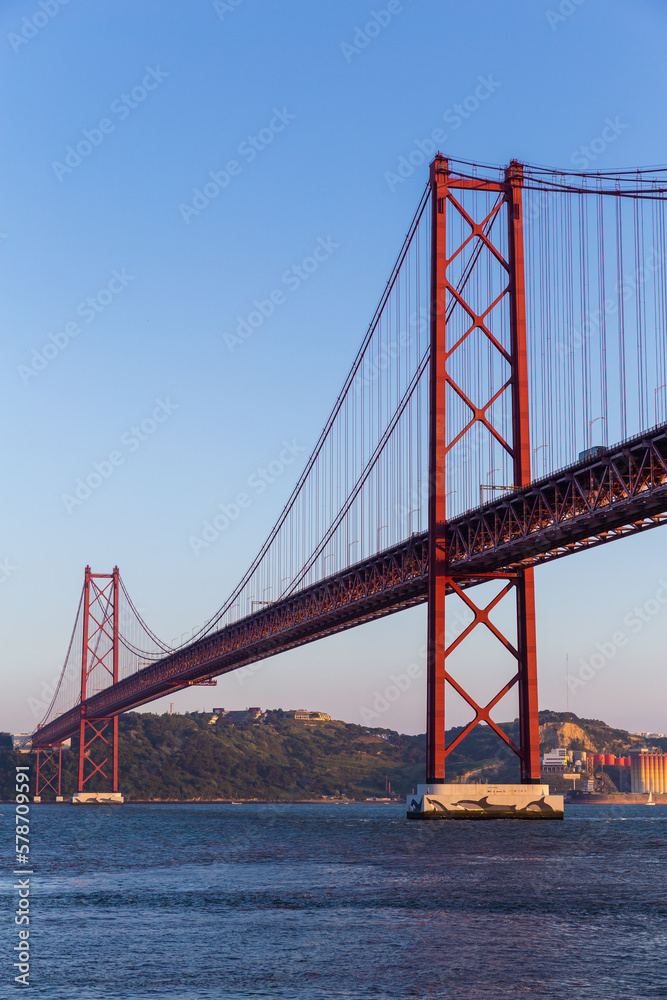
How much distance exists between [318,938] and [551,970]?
4.34 metres

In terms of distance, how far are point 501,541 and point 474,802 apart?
30.8 feet

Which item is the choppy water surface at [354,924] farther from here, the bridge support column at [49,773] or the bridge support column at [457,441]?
the bridge support column at [49,773]

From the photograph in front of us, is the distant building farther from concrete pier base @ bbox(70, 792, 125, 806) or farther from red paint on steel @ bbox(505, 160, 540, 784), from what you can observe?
red paint on steel @ bbox(505, 160, 540, 784)

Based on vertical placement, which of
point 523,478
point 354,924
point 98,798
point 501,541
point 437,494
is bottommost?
point 98,798

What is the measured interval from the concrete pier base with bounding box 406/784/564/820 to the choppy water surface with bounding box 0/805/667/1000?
593cm

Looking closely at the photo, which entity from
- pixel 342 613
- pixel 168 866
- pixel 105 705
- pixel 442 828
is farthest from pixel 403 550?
pixel 105 705

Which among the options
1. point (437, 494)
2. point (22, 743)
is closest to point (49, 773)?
point (22, 743)

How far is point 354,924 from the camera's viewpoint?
2156 centimetres

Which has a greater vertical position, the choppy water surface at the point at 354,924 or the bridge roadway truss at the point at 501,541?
the bridge roadway truss at the point at 501,541

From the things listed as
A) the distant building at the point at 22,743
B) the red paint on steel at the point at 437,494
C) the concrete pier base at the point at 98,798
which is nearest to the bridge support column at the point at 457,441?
the red paint on steel at the point at 437,494

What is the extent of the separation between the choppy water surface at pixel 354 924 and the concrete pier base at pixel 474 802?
19.5 ft

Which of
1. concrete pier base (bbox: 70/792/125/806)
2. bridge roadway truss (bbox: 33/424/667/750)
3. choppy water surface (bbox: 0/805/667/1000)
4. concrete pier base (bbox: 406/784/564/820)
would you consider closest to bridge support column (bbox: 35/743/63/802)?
concrete pier base (bbox: 70/792/125/806)

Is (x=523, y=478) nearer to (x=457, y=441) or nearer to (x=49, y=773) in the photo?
(x=457, y=441)

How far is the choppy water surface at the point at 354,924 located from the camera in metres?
16.6
